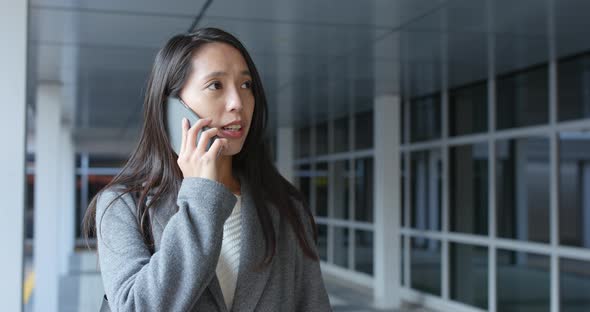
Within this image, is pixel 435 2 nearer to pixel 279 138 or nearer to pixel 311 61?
pixel 311 61

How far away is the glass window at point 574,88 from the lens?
23.3 ft

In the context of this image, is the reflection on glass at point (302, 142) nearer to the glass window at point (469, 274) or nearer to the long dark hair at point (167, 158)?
the glass window at point (469, 274)

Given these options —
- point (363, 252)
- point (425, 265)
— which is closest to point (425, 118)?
point (425, 265)

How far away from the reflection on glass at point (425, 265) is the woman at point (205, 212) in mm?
8697

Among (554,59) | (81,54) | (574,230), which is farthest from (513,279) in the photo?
(81,54)

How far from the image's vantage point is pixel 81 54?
25.2 ft

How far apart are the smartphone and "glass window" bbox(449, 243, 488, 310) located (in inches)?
312

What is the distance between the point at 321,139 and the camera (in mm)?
15156

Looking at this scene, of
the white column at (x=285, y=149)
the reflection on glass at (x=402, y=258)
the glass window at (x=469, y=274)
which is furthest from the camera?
the white column at (x=285, y=149)

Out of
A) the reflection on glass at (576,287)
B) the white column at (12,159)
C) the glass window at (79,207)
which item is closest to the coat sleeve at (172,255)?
the white column at (12,159)

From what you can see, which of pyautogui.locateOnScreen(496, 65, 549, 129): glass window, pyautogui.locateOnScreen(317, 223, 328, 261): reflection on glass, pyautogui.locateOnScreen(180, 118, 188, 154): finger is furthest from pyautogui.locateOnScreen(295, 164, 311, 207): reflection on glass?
pyautogui.locateOnScreen(180, 118, 188, 154): finger

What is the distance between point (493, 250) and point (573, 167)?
161 cm

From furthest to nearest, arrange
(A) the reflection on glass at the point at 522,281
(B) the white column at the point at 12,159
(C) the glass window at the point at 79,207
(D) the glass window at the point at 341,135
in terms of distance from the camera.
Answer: (C) the glass window at the point at 79,207
(D) the glass window at the point at 341,135
(A) the reflection on glass at the point at 522,281
(B) the white column at the point at 12,159

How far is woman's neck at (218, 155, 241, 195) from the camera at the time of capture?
4.86 ft
